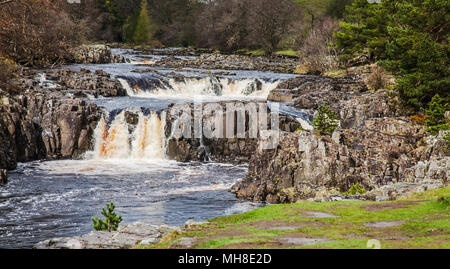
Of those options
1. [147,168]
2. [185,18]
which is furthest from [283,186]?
[185,18]

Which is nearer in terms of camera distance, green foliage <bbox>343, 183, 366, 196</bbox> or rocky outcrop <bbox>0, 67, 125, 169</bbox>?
green foliage <bbox>343, 183, 366, 196</bbox>

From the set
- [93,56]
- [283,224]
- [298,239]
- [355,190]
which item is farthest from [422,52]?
[93,56]

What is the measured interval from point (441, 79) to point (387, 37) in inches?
688

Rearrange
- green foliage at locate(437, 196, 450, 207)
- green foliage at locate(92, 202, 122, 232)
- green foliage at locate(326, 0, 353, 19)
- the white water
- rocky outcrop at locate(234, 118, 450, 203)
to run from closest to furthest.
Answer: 1. green foliage at locate(437, 196, 450, 207)
2. green foliage at locate(92, 202, 122, 232)
3. rocky outcrop at locate(234, 118, 450, 203)
4. the white water
5. green foliage at locate(326, 0, 353, 19)

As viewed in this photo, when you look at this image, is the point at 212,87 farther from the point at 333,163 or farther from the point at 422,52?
the point at 333,163

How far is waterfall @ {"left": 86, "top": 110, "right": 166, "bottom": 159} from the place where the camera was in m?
34.0

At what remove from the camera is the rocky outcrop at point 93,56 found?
2457 inches

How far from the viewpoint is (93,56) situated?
64.3 meters

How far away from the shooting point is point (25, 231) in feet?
60.1

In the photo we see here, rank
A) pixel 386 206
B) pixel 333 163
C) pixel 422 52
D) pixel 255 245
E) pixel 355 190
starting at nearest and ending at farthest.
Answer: pixel 255 245 < pixel 386 206 < pixel 355 190 < pixel 333 163 < pixel 422 52

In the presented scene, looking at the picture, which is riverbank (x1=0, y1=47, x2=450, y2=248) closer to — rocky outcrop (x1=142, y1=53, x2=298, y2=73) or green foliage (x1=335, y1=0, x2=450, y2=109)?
green foliage (x1=335, y1=0, x2=450, y2=109)

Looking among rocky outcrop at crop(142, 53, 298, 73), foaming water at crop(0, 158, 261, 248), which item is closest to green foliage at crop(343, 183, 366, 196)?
foaming water at crop(0, 158, 261, 248)

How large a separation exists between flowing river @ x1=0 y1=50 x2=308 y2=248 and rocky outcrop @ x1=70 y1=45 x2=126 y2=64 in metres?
20.6

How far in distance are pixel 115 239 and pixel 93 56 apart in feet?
186
